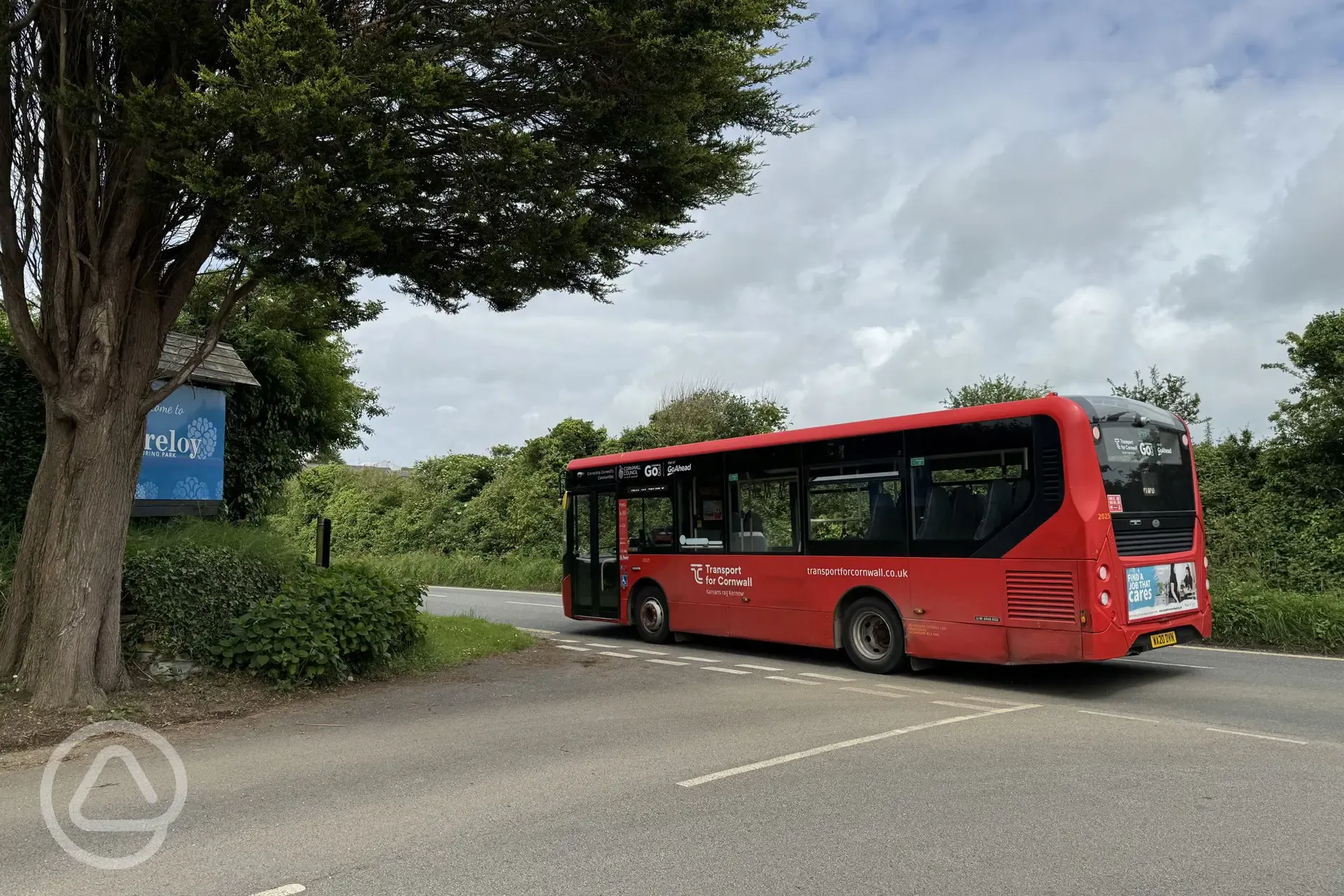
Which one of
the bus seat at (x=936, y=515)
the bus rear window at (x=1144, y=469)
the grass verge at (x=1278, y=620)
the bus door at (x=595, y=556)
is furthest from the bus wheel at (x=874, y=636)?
the grass verge at (x=1278, y=620)

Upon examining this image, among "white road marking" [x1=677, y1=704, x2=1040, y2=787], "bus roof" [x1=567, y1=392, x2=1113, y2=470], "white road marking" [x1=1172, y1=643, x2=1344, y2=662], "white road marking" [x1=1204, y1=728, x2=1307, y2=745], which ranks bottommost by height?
Answer: "white road marking" [x1=1172, y1=643, x2=1344, y2=662]

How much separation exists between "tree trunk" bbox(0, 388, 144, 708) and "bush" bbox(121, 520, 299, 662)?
0.56 metres

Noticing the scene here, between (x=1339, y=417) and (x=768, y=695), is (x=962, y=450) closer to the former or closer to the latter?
(x=768, y=695)

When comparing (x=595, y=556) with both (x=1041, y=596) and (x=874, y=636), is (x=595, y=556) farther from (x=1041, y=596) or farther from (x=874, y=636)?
(x=1041, y=596)

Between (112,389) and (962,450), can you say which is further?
(962,450)

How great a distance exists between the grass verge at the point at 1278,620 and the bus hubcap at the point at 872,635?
5.29 m

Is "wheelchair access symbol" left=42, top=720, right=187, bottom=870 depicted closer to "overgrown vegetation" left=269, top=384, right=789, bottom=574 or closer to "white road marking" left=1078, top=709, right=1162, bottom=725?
"white road marking" left=1078, top=709, right=1162, bottom=725

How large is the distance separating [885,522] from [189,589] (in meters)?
7.55

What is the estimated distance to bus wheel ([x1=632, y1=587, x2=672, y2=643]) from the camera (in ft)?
46.2

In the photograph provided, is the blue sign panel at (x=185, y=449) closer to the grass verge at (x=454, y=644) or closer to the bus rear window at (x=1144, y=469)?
the grass verge at (x=454, y=644)

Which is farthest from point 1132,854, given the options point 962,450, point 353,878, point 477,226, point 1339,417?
point 1339,417

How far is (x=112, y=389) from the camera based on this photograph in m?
9.13

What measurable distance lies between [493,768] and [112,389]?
5445 mm

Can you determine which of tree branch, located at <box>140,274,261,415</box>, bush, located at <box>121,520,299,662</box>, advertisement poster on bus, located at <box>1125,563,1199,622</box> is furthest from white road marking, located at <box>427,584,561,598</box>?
advertisement poster on bus, located at <box>1125,563,1199,622</box>
